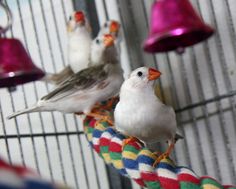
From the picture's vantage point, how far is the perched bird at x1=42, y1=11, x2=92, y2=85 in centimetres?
127

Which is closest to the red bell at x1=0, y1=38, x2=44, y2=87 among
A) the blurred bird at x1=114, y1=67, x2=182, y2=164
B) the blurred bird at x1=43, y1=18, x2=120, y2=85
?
the blurred bird at x1=114, y1=67, x2=182, y2=164

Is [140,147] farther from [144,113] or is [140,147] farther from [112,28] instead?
[112,28]

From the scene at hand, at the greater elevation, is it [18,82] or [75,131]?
[18,82]

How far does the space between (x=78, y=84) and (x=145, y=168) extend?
0.48 metres

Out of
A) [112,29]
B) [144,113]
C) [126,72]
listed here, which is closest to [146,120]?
[144,113]

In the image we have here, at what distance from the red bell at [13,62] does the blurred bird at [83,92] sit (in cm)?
23

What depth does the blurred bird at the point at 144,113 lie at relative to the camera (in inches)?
29.4

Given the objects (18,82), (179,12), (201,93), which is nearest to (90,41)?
(201,93)

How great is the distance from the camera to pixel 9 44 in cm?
76

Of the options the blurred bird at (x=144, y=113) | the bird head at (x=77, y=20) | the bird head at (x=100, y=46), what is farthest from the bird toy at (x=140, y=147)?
the bird head at (x=77, y=20)

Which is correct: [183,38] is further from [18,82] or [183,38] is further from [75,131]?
[75,131]

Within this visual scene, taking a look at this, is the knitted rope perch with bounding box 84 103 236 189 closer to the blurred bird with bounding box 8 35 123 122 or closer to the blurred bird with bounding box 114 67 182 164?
the blurred bird with bounding box 114 67 182 164

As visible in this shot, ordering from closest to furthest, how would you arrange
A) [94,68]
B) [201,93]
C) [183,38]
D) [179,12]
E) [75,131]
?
1. [179,12]
2. [183,38]
3. [94,68]
4. [201,93]
5. [75,131]

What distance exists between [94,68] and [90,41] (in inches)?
9.8
